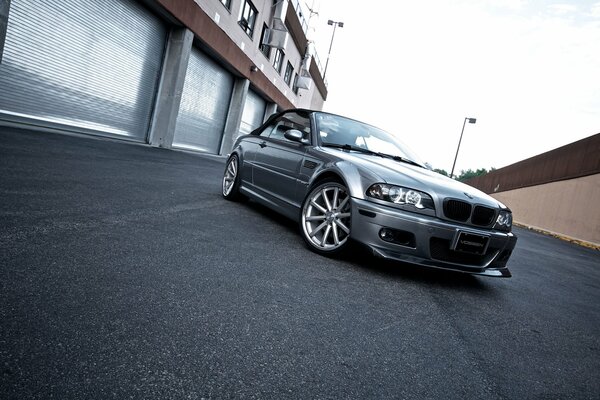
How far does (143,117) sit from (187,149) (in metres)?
3.34

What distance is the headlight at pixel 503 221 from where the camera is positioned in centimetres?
352

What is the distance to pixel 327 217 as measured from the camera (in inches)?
143

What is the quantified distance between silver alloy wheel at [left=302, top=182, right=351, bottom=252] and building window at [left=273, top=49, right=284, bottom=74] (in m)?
21.9

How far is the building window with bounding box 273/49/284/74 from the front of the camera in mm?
24562

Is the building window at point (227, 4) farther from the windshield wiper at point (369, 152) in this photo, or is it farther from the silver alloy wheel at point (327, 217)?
the silver alloy wheel at point (327, 217)

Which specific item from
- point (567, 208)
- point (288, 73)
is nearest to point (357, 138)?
point (567, 208)

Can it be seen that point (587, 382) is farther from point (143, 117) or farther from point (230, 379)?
point (143, 117)

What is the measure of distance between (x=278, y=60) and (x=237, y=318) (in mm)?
25247

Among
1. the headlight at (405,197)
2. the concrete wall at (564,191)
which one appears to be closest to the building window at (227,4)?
the headlight at (405,197)

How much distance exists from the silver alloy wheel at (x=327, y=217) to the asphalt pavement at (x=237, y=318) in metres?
0.20

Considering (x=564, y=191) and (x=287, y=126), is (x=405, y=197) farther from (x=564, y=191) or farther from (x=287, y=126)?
(x=564, y=191)

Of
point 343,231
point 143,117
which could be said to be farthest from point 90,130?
point 343,231

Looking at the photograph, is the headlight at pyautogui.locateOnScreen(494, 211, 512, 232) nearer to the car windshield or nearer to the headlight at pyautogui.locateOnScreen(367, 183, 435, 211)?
the headlight at pyautogui.locateOnScreen(367, 183, 435, 211)

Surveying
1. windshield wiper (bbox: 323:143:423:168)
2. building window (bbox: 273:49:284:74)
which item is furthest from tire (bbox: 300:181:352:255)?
building window (bbox: 273:49:284:74)
